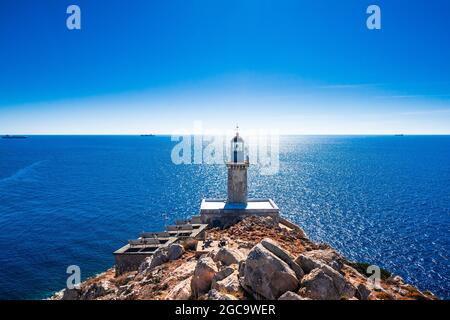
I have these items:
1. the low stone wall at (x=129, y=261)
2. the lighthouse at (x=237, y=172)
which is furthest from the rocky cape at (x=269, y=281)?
the lighthouse at (x=237, y=172)

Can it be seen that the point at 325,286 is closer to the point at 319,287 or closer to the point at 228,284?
the point at 319,287

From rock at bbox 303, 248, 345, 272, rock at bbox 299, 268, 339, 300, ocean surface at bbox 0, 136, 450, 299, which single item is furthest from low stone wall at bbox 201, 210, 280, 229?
rock at bbox 299, 268, 339, 300

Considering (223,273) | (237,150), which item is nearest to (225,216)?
(237,150)

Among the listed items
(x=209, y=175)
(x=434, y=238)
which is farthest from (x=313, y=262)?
(x=209, y=175)

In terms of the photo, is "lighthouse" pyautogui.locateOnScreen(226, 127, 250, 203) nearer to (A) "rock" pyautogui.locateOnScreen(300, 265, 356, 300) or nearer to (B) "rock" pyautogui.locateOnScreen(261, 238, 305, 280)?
(B) "rock" pyautogui.locateOnScreen(261, 238, 305, 280)
